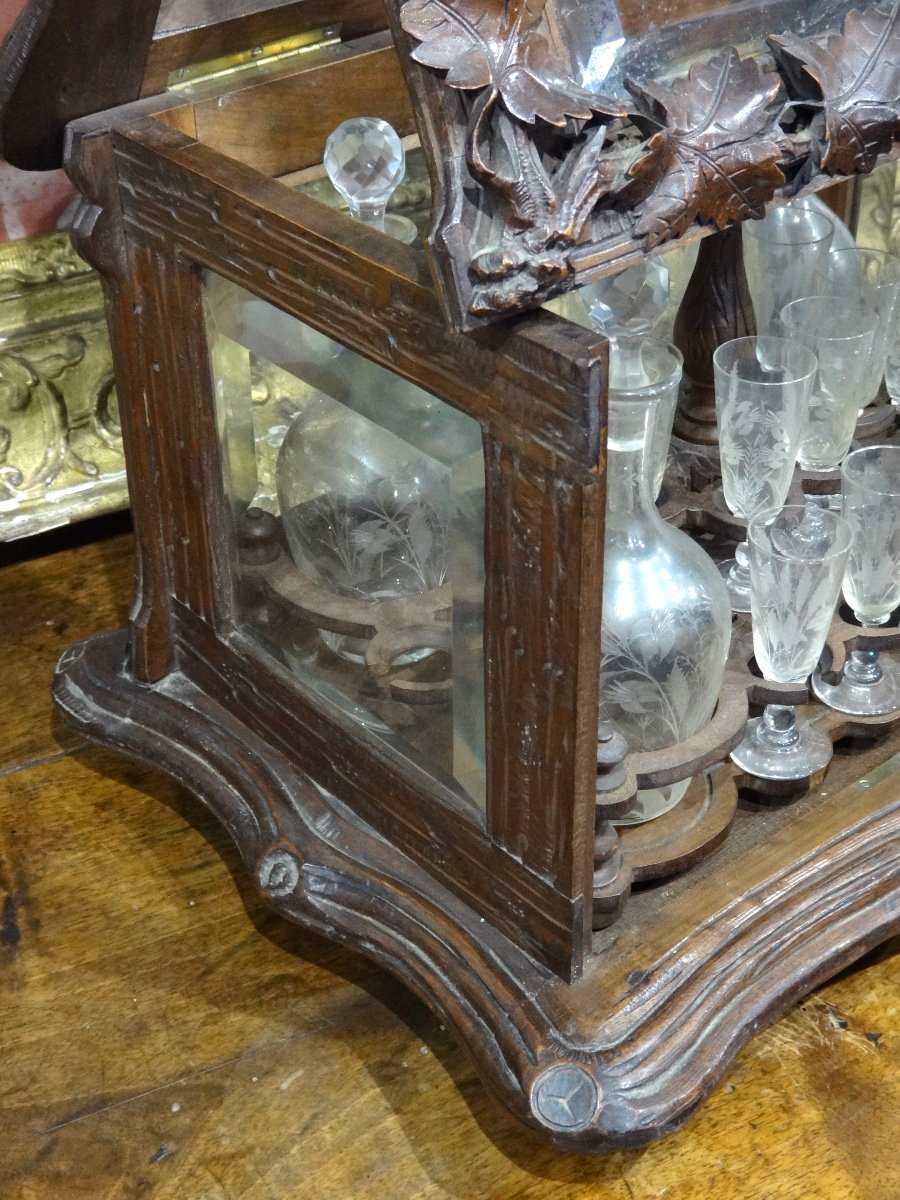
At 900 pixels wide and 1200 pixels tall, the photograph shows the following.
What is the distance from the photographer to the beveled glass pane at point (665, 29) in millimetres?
568

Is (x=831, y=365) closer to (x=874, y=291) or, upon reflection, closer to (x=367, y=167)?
(x=874, y=291)

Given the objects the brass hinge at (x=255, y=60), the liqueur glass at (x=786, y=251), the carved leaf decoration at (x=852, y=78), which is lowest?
the liqueur glass at (x=786, y=251)

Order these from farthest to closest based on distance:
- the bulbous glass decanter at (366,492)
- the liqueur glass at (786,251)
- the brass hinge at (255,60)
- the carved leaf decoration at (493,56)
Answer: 1. the liqueur glass at (786,251)
2. the brass hinge at (255,60)
3. the bulbous glass decanter at (366,492)
4. the carved leaf decoration at (493,56)

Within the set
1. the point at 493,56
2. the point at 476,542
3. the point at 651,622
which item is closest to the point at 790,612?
the point at 651,622

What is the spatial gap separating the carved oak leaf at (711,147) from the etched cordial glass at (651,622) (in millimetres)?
138

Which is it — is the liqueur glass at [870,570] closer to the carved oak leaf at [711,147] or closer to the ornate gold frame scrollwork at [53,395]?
the carved oak leaf at [711,147]

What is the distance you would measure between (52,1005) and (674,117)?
0.47 meters

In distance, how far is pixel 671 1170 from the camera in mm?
667

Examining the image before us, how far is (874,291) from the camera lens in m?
0.81

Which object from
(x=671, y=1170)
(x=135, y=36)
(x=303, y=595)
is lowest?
(x=671, y=1170)

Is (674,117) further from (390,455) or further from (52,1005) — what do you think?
(52,1005)

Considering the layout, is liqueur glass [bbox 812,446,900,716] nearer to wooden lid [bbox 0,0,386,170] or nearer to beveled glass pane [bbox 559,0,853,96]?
beveled glass pane [bbox 559,0,853,96]

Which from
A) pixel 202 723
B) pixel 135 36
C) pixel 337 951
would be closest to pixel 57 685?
pixel 202 723

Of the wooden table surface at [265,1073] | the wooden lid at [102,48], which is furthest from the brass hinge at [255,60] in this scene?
the wooden table surface at [265,1073]
